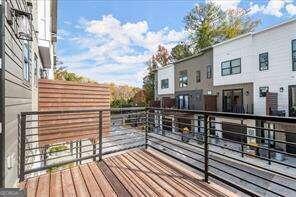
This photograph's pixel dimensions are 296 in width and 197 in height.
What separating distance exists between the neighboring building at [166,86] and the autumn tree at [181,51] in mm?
4545

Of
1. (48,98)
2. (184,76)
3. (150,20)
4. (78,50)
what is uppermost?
(150,20)

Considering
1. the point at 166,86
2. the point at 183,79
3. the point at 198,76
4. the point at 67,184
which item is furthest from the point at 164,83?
the point at 67,184

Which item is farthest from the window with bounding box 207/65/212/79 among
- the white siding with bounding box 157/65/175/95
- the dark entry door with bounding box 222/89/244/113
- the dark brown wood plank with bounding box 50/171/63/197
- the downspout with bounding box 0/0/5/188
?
the downspout with bounding box 0/0/5/188

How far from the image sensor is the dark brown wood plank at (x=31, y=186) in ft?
11.8

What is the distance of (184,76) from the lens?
25.6m

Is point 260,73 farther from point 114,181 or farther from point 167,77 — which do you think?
point 114,181

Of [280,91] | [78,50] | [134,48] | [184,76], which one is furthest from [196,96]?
[134,48]

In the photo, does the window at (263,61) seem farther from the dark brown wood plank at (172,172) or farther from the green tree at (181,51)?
the green tree at (181,51)

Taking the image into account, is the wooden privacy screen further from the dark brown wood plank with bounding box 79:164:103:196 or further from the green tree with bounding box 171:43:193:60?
the green tree with bounding box 171:43:193:60

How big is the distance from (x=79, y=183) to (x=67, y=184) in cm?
15

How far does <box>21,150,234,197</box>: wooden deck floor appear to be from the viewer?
11.8ft

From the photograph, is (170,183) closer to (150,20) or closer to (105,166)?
(105,166)

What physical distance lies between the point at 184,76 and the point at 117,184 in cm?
2221

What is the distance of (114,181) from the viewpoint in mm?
4043
